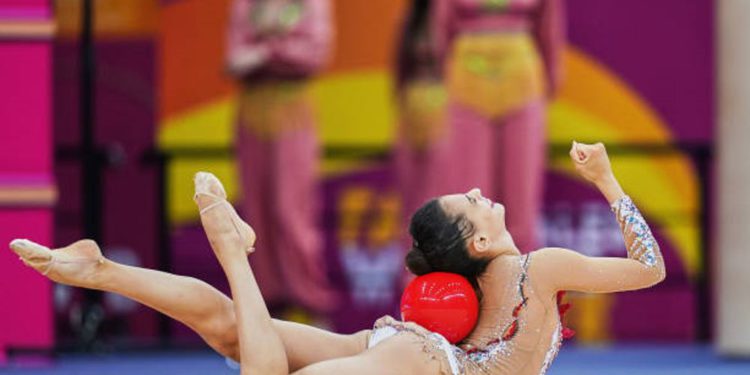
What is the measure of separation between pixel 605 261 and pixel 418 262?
525mm

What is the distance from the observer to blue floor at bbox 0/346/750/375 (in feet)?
24.6

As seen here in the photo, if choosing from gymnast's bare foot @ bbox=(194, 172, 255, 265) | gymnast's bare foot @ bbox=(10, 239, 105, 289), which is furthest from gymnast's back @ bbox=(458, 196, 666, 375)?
gymnast's bare foot @ bbox=(10, 239, 105, 289)

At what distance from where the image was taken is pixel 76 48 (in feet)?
29.8

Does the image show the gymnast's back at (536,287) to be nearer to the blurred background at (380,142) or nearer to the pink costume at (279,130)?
the blurred background at (380,142)

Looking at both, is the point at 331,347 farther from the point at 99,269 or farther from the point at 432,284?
the point at 99,269

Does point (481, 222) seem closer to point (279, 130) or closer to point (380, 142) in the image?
point (279, 130)

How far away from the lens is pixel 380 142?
8992mm

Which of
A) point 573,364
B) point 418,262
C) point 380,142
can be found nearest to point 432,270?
point 418,262

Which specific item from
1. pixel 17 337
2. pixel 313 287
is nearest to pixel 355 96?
pixel 313 287

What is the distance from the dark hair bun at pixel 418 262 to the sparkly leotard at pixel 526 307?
16 cm

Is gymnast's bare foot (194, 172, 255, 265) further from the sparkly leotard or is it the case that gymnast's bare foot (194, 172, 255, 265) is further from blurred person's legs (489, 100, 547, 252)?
blurred person's legs (489, 100, 547, 252)

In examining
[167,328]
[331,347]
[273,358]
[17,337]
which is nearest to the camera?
[273,358]

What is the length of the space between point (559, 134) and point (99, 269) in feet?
16.0

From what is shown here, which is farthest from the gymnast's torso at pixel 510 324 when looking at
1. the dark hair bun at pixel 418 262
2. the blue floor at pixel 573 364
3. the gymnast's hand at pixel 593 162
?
the blue floor at pixel 573 364
